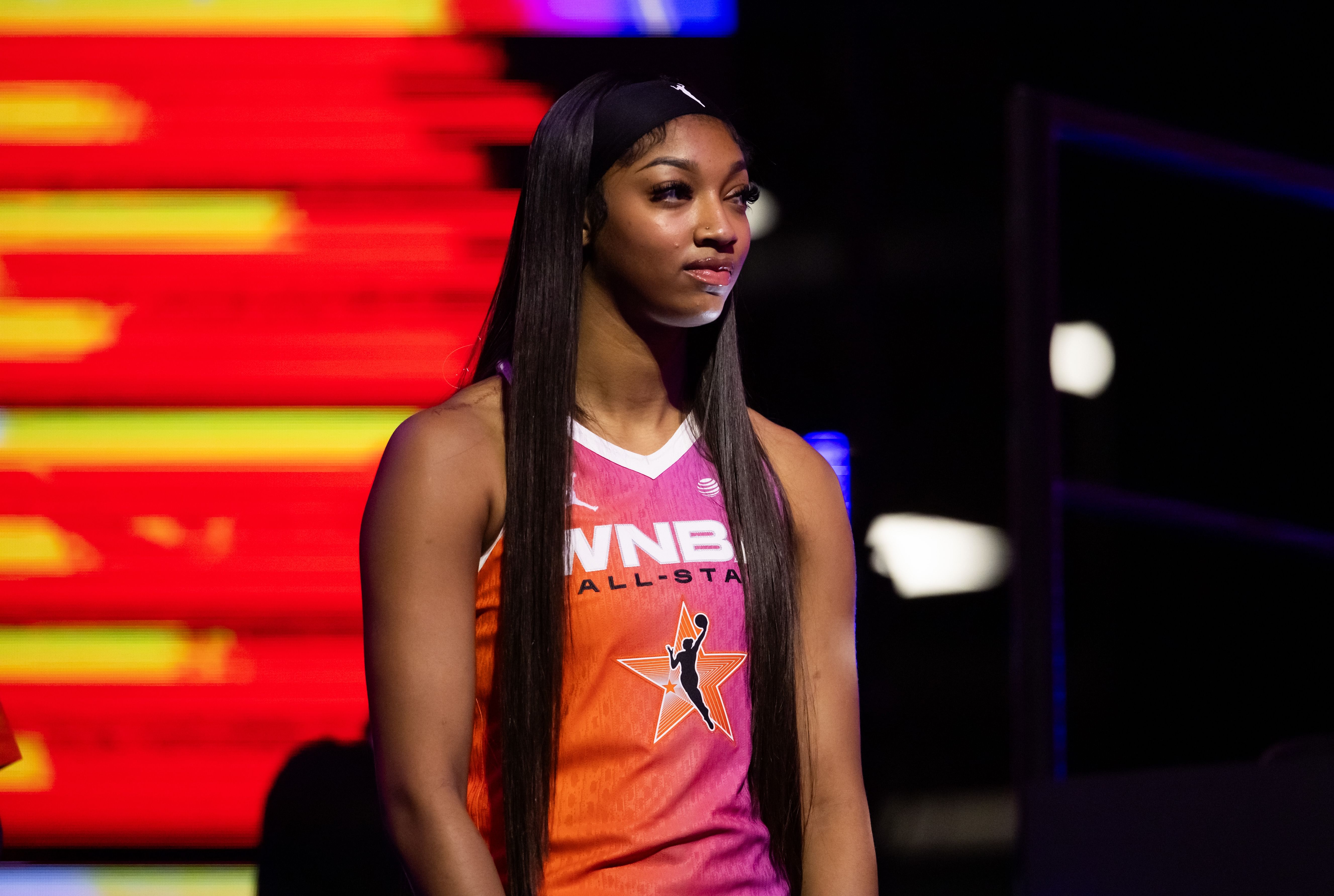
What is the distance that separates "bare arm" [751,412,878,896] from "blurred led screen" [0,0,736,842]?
83cm

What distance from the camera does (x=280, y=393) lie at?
2271 millimetres

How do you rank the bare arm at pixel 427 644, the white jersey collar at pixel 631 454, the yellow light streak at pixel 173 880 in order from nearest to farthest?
the bare arm at pixel 427 644
the white jersey collar at pixel 631 454
the yellow light streak at pixel 173 880

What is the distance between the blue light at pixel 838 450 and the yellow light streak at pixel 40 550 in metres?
1.33

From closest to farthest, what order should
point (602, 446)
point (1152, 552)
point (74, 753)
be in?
1. point (602, 446)
2. point (74, 753)
3. point (1152, 552)

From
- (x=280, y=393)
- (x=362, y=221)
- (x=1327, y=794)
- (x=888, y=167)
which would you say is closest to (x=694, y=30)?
(x=888, y=167)

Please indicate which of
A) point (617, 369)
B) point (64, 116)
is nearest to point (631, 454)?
point (617, 369)

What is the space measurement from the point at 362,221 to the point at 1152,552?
1.97m

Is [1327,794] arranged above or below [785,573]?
below

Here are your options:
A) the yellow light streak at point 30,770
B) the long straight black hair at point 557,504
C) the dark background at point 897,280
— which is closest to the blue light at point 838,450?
the dark background at point 897,280

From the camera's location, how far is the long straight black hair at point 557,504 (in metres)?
1.43

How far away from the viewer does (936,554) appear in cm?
241

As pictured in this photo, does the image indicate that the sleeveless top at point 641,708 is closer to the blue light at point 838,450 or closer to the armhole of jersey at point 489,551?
the armhole of jersey at point 489,551

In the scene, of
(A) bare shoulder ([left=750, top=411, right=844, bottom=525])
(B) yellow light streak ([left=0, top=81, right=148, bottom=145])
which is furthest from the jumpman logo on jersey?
(B) yellow light streak ([left=0, top=81, right=148, bottom=145])

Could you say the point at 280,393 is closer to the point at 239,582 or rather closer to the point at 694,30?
the point at 239,582
